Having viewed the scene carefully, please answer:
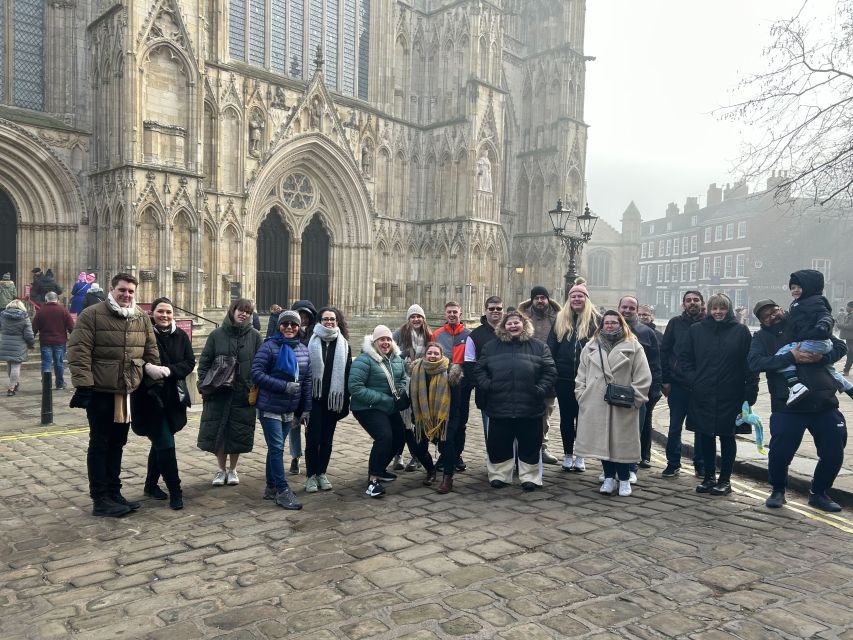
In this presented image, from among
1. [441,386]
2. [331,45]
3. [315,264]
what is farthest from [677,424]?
[331,45]

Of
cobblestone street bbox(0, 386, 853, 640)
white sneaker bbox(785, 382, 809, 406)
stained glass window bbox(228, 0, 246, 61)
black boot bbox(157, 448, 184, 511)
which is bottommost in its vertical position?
cobblestone street bbox(0, 386, 853, 640)

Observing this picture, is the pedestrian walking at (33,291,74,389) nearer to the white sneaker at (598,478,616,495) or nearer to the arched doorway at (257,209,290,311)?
the white sneaker at (598,478,616,495)

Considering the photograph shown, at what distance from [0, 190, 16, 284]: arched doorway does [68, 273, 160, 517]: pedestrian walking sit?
42.3ft

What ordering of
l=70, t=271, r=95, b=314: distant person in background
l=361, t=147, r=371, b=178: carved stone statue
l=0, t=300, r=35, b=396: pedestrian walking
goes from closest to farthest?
l=0, t=300, r=35, b=396: pedestrian walking, l=70, t=271, r=95, b=314: distant person in background, l=361, t=147, r=371, b=178: carved stone statue

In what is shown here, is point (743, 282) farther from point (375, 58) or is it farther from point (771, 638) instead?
point (771, 638)

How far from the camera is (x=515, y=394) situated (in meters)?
6.05

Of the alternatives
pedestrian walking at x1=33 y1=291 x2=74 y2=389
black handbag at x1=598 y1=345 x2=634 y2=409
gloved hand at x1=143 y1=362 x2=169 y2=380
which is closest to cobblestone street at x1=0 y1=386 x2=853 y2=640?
black handbag at x1=598 y1=345 x2=634 y2=409

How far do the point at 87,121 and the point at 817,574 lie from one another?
17.8 metres

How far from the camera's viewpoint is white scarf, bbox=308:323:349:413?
587 centimetres

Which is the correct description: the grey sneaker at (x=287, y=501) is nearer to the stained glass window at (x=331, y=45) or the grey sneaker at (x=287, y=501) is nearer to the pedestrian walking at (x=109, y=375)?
the pedestrian walking at (x=109, y=375)

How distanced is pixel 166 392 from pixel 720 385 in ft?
16.7

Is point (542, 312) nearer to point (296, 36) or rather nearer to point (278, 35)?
point (278, 35)

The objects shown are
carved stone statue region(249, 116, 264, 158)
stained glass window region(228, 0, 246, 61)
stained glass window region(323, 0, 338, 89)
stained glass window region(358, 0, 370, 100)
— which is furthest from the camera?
stained glass window region(358, 0, 370, 100)

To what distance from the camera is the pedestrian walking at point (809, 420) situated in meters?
5.57
